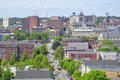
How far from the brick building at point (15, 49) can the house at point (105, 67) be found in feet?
57.5

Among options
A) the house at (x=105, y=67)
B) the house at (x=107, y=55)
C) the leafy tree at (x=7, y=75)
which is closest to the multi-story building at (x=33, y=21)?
the house at (x=107, y=55)

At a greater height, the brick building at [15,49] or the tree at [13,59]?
the brick building at [15,49]

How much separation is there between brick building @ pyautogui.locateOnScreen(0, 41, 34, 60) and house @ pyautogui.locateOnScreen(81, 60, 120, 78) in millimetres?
17524

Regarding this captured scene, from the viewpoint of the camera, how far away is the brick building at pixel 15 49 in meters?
64.1

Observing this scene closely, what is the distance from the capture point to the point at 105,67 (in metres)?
44.2

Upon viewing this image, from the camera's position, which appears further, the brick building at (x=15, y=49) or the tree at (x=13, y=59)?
the brick building at (x=15, y=49)

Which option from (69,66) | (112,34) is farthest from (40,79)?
(112,34)

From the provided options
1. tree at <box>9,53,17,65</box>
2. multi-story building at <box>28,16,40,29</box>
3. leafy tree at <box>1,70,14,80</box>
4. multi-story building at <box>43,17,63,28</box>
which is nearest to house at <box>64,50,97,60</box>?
tree at <box>9,53,17,65</box>

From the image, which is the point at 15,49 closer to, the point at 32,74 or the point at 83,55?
the point at 83,55

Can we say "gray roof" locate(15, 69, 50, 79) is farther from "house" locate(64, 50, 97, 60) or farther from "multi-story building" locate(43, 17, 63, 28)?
"multi-story building" locate(43, 17, 63, 28)

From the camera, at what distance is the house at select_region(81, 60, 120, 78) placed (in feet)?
136

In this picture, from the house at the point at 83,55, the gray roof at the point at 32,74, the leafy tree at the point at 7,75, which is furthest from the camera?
the house at the point at 83,55

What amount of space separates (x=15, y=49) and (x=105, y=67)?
74.2 feet

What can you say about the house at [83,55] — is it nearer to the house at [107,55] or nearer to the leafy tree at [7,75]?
the house at [107,55]
